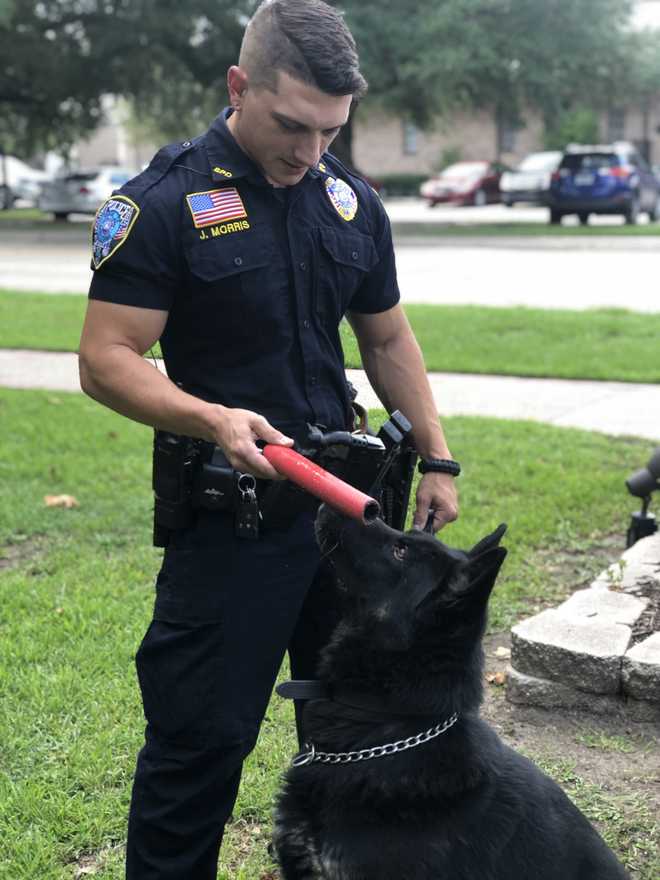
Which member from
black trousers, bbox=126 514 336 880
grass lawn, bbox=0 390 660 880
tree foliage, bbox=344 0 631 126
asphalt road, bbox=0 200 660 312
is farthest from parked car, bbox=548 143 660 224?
black trousers, bbox=126 514 336 880

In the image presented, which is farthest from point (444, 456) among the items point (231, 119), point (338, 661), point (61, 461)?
point (61, 461)

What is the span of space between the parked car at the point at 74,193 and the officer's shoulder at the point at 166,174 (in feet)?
102

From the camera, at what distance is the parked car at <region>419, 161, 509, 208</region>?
3909 cm

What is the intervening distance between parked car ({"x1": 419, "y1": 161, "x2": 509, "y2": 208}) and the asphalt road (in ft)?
51.4

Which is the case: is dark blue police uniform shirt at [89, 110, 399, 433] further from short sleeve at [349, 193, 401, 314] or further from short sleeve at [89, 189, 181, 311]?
short sleeve at [349, 193, 401, 314]

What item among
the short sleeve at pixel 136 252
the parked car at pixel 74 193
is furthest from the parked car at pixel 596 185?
the short sleeve at pixel 136 252

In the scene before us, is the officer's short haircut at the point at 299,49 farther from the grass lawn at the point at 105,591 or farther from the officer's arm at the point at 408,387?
the grass lawn at the point at 105,591

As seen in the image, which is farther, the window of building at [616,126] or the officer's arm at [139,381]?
the window of building at [616,126]

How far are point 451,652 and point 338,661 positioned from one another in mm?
284

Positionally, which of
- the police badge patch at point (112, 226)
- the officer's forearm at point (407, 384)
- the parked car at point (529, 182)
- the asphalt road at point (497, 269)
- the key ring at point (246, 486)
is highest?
the parked car at point (529, 182)

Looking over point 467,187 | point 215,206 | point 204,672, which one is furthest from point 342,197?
point 467,187

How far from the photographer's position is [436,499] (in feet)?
10.1

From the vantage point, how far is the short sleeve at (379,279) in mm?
2871

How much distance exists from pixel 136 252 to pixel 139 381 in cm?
29
